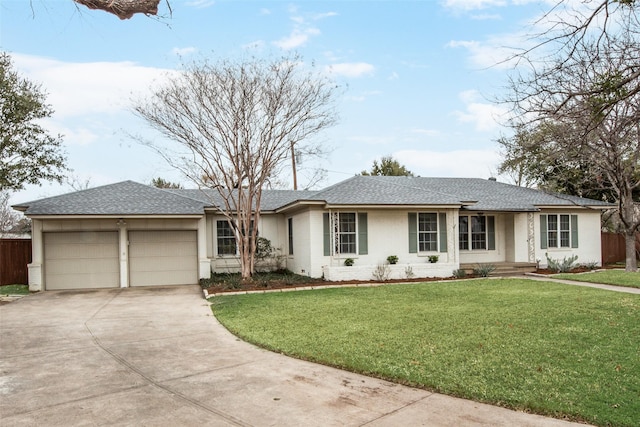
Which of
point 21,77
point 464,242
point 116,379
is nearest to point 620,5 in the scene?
point 116,379

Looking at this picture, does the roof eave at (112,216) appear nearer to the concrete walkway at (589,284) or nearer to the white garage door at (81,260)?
the white garage door at (81,260)

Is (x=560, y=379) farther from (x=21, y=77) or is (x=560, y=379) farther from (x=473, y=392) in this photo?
(x=21, y=77)

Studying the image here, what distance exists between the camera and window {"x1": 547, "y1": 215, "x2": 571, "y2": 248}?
65.7 feet

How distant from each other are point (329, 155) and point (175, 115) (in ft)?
19.3

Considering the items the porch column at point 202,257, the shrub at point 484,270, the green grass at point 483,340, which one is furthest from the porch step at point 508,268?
the porch column at point 202,257

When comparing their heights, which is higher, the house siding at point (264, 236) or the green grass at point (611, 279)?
the house siding at point (264, 236)

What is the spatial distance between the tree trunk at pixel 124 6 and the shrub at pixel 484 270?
616 inches

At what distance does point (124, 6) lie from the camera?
4207 mm

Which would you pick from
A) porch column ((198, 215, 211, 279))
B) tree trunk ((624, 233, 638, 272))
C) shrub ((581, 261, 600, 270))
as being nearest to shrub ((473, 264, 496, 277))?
shrub ((581, 261, 600, 270))

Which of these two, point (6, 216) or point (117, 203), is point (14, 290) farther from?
point (6, 216)

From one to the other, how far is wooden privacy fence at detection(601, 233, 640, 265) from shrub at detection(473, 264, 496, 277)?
841 cm

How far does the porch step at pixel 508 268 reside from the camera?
1811cm

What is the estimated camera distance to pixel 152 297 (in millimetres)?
13906

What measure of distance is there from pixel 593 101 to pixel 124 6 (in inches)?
183
